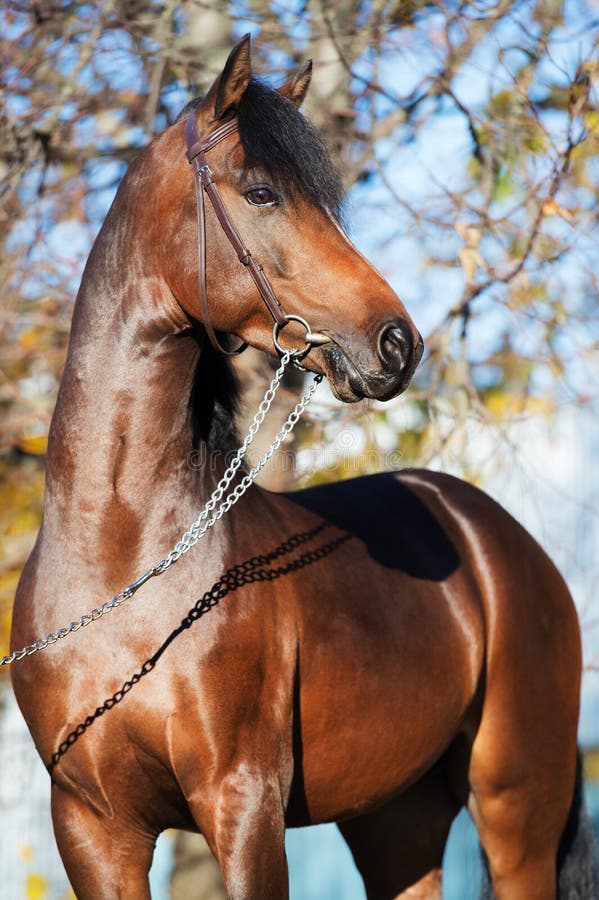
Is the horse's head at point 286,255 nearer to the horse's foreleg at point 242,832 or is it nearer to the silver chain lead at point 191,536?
the silver chain lead at point 191,536

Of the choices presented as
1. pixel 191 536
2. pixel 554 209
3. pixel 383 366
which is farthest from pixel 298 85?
pixel 554 209

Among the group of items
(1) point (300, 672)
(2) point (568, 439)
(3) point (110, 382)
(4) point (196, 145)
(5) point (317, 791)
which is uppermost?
(4) point (196, 145)

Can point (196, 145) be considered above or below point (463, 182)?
above

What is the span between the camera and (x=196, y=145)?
2463mm

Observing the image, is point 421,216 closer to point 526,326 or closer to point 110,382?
point 526,326

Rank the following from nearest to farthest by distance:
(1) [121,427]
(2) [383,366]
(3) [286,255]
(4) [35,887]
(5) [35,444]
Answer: (2) [383,366] < (3) [286,255] < (1) [121,427] < (5) [35,444] < (4) [35,887]

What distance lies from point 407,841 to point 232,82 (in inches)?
110

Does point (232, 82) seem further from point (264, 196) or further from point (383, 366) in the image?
point (383, 366)

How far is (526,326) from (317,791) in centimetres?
258

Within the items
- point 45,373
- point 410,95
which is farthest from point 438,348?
point 45,373

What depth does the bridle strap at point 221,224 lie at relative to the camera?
93.4 inches

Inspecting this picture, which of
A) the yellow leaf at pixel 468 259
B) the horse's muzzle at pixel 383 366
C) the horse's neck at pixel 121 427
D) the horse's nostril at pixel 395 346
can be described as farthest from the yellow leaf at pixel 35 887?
the horse's nostril at pixel 395 346

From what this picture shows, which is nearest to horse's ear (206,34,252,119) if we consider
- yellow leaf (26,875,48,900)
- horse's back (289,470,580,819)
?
horse's back (289,470,580,819)

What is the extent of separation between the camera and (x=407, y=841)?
3912 millimetres
